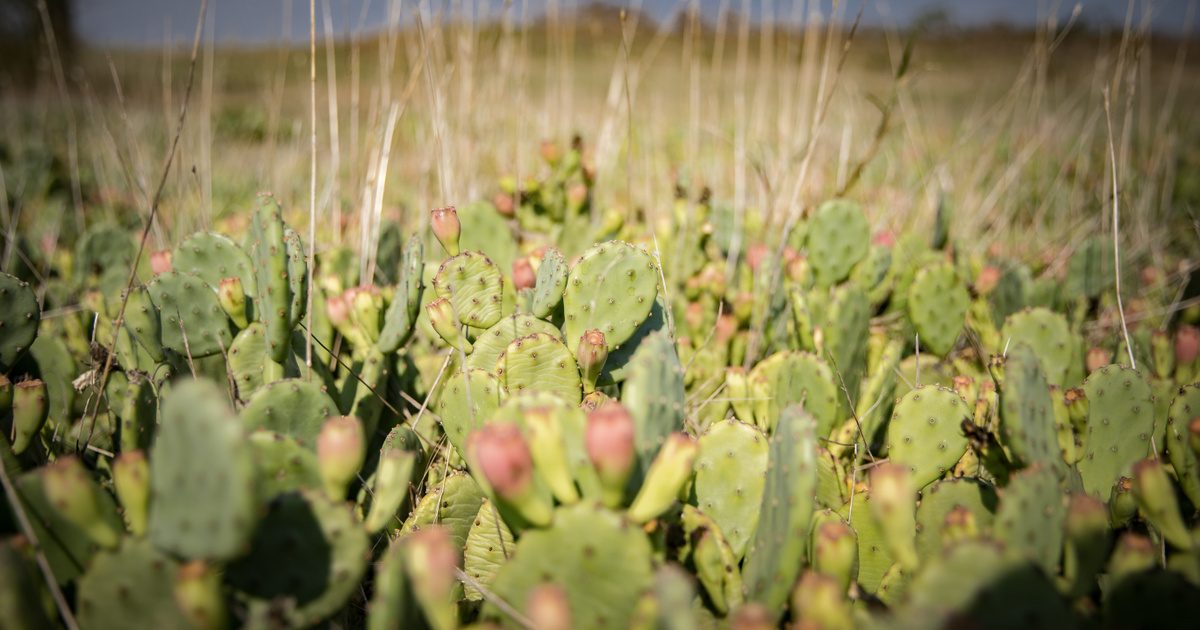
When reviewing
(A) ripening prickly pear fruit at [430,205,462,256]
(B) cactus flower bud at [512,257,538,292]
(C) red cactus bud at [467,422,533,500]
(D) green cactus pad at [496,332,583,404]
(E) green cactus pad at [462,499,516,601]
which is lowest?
(E) green cactus pad at [462,499,516,601]

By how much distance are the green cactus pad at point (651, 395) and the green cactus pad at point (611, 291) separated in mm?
352

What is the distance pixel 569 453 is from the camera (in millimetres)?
784

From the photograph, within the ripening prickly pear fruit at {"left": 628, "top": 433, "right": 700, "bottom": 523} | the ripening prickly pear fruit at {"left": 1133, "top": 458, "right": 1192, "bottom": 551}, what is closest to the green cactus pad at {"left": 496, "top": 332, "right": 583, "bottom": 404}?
the ripening prickly pear fruit at {"left": 628, "top": 433, "right": 700, "bottom": 523}

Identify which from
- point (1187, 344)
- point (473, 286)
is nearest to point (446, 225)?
point (473, 286)

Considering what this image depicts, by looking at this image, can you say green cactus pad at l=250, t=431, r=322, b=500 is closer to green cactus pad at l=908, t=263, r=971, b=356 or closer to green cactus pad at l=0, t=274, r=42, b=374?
green cactus pad at l=0, t=274, r=42, b=374

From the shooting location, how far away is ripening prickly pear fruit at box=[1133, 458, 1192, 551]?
2.47 feet

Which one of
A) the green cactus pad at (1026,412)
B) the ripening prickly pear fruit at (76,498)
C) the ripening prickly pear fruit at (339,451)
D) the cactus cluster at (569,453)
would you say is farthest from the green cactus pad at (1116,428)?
the ripening prickly pear fruit at (76,498)

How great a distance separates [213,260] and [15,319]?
327 mm

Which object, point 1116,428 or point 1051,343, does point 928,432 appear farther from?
point 1051,343

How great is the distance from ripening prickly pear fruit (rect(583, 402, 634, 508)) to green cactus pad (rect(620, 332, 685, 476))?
7 cm

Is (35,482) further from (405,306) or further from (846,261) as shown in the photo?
(846,261)

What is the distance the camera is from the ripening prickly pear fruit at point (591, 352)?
1041 mm

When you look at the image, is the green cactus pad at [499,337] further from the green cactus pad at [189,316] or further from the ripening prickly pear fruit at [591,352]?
the green cactus pad at [189,316]

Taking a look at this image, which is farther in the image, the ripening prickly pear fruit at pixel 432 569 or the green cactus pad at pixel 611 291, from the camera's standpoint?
the green cactus pad at pixel 611 291
